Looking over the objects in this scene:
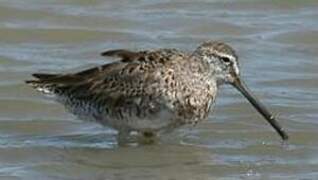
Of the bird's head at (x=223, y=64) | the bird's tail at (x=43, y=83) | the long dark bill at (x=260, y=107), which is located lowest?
the long dark bill at (x=260, y=107)

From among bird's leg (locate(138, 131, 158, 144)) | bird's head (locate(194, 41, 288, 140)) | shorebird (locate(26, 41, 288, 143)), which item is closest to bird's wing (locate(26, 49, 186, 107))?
shorebird (locate(26, 41, 288, 143))

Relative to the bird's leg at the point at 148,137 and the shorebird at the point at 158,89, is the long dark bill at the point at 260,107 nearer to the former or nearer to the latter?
the shorebird at the point at 158,89

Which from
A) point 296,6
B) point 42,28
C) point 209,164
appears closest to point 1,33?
point 42,28

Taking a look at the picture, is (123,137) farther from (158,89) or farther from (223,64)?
(223,64)

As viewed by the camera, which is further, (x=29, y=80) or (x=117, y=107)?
(x=29, y=80)

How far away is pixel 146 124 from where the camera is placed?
9695 mm

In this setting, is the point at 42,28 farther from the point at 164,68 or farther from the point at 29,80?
the point at 164,68

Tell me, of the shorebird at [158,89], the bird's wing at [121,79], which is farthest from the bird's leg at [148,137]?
the bird's wing at [121,79]

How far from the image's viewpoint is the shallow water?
928 cm

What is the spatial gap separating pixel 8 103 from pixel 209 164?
210 centimetres

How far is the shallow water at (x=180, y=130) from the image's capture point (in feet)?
30.5

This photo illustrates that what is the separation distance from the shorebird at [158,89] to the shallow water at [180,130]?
0.20 meters

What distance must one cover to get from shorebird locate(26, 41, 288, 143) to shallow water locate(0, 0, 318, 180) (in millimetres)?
197

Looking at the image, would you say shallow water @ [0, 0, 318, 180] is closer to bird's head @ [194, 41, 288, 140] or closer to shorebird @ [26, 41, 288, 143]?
shorebird @ [26, 41, 288, 143]
